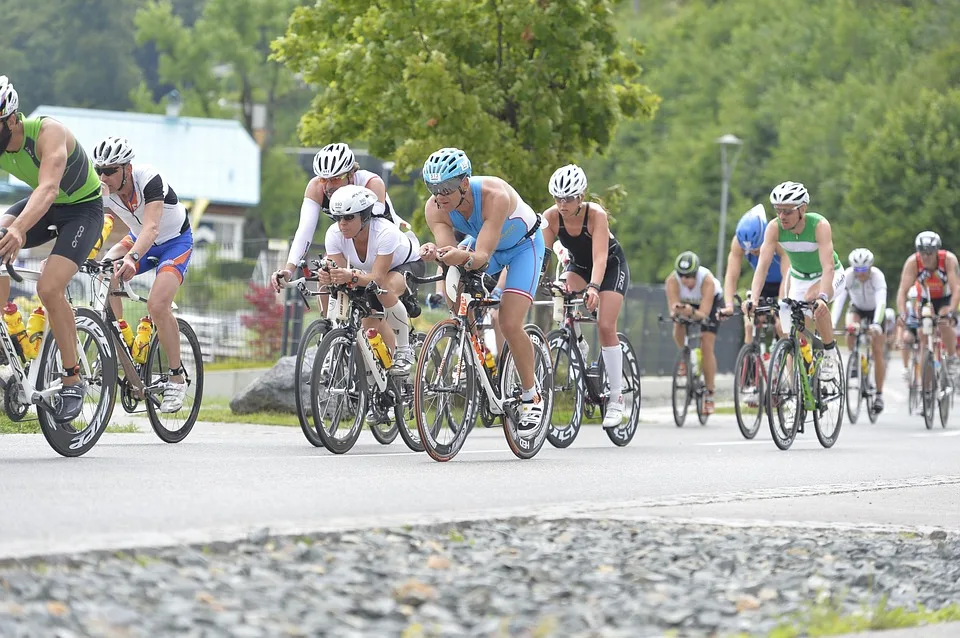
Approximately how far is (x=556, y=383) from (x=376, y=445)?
1371mm

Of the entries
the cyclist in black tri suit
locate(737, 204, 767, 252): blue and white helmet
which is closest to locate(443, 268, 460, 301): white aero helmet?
the cyclist in black tri suit

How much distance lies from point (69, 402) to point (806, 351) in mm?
6916

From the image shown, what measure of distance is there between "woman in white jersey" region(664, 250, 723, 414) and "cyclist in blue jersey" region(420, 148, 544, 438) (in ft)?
25.7

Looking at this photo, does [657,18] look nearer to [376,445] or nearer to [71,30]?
[71,30]

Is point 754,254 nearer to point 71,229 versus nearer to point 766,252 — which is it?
point 766,252

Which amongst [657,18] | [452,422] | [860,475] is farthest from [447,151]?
[657,18]

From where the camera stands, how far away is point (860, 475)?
Result: 11.9 metres

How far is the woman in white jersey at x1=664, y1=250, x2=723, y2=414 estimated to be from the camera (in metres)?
19.2

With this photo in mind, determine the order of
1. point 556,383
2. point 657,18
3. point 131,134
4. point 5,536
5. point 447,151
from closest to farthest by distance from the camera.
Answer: point 5,536, point 447,151, point 556,383, point 131,134, point 657,18

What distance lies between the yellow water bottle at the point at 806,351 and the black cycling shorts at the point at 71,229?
6.67 meters

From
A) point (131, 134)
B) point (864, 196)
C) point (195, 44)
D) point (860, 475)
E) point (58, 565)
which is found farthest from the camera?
point (195, 44)

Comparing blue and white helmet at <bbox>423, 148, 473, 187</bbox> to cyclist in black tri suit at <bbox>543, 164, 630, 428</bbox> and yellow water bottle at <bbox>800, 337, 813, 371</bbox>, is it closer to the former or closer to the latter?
cyclist in black tri suit at <bbox>543, 164, 630, 428</bbox>

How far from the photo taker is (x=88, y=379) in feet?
32.5

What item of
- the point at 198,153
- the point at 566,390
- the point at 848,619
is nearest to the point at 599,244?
the point at 566,390
